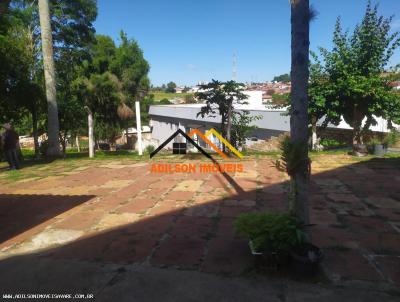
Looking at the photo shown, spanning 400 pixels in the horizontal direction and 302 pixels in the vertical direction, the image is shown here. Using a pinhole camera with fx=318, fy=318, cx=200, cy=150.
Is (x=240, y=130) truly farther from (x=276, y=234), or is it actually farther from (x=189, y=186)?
(x=276, y=234)

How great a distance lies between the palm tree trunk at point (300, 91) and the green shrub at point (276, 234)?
0.85 feet

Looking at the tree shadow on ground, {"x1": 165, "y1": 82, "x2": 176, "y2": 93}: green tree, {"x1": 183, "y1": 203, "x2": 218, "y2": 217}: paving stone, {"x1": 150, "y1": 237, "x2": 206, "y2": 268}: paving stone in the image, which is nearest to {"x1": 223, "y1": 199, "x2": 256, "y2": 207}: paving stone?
{"x1": 183, "y1": 203, "x2": 218, "y2": 217}: paving stone

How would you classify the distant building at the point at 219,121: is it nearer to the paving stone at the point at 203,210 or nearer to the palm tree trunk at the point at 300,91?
the paving stone at the point at 203,210

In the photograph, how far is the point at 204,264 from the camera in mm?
3469

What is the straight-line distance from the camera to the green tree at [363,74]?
9375 millimetres

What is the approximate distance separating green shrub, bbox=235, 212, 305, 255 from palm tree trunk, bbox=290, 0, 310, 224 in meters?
0.26

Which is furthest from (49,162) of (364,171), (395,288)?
(395,288)

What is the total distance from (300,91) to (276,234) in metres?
1.52

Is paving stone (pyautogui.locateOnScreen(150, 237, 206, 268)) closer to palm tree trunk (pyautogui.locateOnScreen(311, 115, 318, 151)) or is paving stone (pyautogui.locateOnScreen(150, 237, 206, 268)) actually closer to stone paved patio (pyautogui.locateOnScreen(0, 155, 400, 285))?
stone paved patio (pyautogui.locateOnScreen(0, 155, 400, 285))

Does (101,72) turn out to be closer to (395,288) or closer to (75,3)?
(75,3)

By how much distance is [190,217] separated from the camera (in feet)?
16.2

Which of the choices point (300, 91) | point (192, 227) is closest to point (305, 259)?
point (300, 91)

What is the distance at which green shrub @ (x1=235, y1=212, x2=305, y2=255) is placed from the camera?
3.17 meters

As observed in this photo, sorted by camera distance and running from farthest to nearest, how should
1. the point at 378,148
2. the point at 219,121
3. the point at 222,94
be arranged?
the point at 219,121 < the point at 222,94 < the point at 378,148
